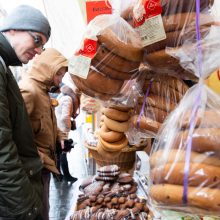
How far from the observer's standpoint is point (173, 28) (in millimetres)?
828

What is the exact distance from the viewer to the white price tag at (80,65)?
91cm

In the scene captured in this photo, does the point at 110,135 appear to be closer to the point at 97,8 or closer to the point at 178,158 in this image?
the point at 97,8

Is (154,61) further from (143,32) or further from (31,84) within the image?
(31,84)

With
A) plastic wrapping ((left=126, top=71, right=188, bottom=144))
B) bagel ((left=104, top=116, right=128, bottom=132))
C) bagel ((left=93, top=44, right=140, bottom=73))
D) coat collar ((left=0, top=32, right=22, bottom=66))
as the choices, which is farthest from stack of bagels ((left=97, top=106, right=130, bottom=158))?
coat collar ((left=0, top=32, right=22, bottom=66))

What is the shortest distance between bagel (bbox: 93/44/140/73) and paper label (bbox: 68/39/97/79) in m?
0.02

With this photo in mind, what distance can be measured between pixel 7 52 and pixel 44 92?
27.8 inches

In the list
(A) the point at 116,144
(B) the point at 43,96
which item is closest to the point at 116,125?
(A) the point at 116,144

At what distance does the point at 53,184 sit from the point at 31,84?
2591 mm

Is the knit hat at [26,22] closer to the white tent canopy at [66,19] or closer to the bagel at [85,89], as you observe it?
the white tent canopy at [66,19]

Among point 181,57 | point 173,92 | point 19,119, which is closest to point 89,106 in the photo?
point 19,119

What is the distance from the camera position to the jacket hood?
2410 millimetres

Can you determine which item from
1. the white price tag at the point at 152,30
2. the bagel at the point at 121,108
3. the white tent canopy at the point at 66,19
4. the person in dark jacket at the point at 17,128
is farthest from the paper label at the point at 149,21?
the white tent canopy at the point at 66,19

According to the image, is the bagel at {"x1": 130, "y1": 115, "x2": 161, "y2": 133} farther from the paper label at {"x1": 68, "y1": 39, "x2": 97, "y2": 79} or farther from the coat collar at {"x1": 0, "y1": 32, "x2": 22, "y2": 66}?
the coat collar at {"x1": 0, "y1": 32, "x2": 22, "y2": 66}

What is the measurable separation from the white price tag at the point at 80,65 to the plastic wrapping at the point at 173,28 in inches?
6.6
